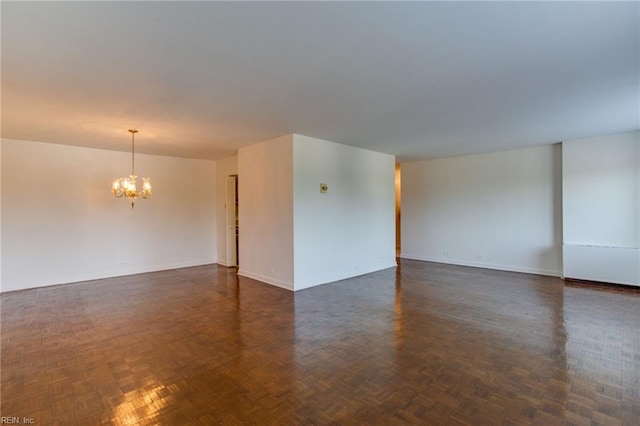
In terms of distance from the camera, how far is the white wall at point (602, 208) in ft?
17.9

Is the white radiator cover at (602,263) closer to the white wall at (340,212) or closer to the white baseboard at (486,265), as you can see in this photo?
the white baseboard at (486,265)

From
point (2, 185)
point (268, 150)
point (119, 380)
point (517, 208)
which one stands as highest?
point (268, 150)

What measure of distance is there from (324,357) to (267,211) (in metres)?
3.40

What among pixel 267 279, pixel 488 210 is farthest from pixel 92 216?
pixel 488 210

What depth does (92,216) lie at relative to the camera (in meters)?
6.52

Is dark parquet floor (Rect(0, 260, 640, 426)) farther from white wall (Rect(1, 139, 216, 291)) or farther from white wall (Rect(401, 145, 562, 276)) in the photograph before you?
white wall (Rect(401, 145, 562, 276))

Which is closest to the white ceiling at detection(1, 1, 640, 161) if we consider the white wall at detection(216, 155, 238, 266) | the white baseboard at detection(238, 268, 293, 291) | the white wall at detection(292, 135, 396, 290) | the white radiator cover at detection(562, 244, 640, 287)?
the white wall at detection(292, 135, 396, 290)

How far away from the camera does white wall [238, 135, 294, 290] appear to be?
Result: 5.48 metres

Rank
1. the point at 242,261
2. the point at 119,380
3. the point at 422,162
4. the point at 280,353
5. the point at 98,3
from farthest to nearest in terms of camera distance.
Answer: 1. the point at 422,162
2. the point at 242,261
3. the point at 280,353
4. the point at 119,380
5. the point at 98,3

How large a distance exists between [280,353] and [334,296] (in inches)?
82.7

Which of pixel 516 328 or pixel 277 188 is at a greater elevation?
pixel 277 188

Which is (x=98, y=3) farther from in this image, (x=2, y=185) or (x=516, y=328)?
(x=2, y=185)

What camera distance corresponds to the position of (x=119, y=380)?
263cm

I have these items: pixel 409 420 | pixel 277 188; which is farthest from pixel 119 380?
pixel 277 188
